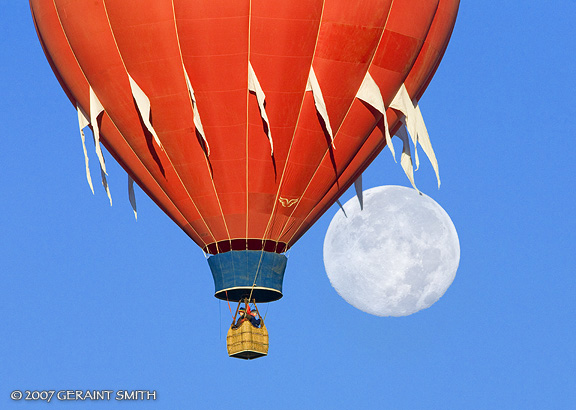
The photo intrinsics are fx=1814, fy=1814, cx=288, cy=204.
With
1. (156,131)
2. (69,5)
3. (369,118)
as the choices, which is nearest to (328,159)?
(369,118)

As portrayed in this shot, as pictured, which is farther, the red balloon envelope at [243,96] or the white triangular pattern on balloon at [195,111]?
the white triangular pattern on balloon at [195,111]

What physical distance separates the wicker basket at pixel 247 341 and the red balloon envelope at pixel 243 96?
39.3 inches

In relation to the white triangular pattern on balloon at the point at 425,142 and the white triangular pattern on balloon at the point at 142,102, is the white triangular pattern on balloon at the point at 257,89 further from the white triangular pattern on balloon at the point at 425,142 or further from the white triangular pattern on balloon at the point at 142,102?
the white triangular pattern on balloon at the point at 425,142

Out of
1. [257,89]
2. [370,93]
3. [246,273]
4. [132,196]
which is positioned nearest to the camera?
[257,89]

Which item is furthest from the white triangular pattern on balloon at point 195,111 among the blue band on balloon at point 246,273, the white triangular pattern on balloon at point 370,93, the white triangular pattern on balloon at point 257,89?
the white triangular pattern on balloon at point 370,93

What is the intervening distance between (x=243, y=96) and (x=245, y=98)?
7 centimetres

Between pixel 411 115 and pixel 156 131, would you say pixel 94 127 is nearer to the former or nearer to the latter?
pixel 156 131

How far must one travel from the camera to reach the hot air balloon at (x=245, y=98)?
39719 mm

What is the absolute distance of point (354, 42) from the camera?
132 ft

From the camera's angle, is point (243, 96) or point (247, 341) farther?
point (247, 341)

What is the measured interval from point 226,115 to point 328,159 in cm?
277

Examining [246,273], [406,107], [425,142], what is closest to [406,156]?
[425,142]

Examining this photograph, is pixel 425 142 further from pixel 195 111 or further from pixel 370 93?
pixel 195 111

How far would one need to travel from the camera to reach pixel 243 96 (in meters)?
40.4
